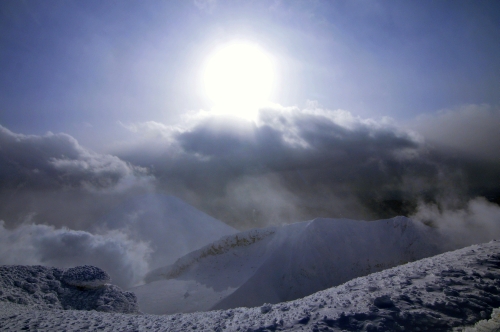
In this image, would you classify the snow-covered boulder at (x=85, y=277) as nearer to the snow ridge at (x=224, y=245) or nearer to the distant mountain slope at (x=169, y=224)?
the snow ridge at (x=224, y=245)

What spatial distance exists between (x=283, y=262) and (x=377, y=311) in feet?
58.3

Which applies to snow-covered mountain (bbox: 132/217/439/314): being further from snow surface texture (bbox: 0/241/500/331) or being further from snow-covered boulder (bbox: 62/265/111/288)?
snow surface texture (bbox: 0/241/500/331)

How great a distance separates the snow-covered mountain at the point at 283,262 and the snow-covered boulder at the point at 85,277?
6.38 meters

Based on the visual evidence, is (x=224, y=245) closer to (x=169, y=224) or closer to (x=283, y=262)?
(x=283, y=262)

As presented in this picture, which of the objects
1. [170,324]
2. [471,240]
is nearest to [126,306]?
[170,324]

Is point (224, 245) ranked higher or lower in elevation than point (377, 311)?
higher

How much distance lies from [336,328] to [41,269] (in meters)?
12.9

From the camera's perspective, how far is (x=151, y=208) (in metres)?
49.2

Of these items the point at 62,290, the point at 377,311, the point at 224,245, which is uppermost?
the point at 224,245

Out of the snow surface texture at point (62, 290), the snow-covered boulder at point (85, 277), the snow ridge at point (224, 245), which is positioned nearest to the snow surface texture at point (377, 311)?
the snow surface texture at point (62, 290)

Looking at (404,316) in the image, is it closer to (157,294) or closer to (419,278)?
(419,278)

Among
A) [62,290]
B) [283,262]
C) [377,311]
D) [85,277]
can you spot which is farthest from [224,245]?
[377,311]

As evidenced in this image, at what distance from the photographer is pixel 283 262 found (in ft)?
73.3

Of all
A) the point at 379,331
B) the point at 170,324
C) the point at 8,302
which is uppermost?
the point at 8,302
